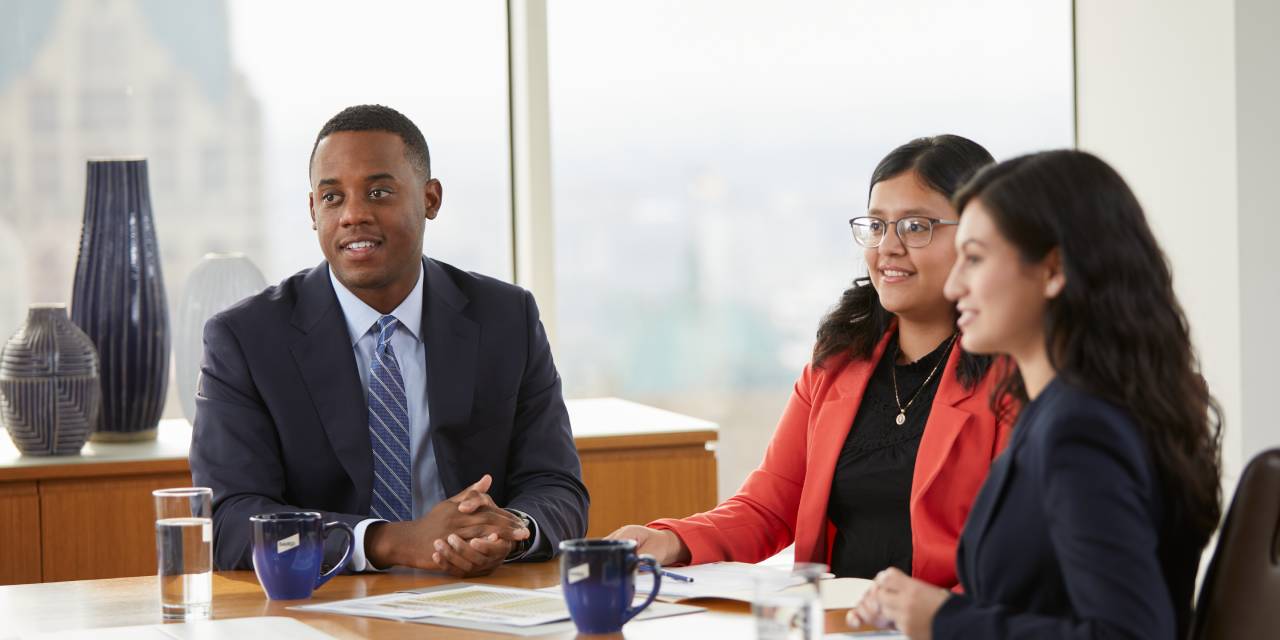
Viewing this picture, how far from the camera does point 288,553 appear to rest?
1.89 m

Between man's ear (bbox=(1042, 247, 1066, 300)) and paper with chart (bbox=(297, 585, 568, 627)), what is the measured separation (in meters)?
0.71

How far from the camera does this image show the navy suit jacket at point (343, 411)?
7.71ft

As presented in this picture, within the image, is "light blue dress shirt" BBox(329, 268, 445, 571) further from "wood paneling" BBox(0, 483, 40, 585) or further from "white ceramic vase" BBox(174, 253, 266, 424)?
"white ceramic vase" BBox(174, 253, 266, 424)

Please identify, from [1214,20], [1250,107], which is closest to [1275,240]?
[1250,107]

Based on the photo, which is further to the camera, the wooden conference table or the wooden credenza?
the wooden credenza

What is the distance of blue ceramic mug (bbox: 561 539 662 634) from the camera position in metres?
1.66

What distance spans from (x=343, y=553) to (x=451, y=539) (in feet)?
0.58

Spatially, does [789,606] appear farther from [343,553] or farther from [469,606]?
[343,553]

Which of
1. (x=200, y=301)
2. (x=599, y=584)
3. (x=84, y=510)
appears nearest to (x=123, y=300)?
(x=200, y=301)

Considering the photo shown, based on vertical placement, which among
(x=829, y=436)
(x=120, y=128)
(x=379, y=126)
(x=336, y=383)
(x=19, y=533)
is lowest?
(x=19, y=533)

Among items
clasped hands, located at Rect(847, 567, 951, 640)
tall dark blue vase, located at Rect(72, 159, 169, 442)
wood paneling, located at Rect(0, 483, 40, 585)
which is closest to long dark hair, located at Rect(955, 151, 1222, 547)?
clasped hands, located at Rect(847, 567, 951, 640)

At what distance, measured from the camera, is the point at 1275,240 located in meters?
Result: 4.25

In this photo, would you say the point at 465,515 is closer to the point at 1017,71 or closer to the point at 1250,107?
the point at 1250,107

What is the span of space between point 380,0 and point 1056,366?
314 centimetres
